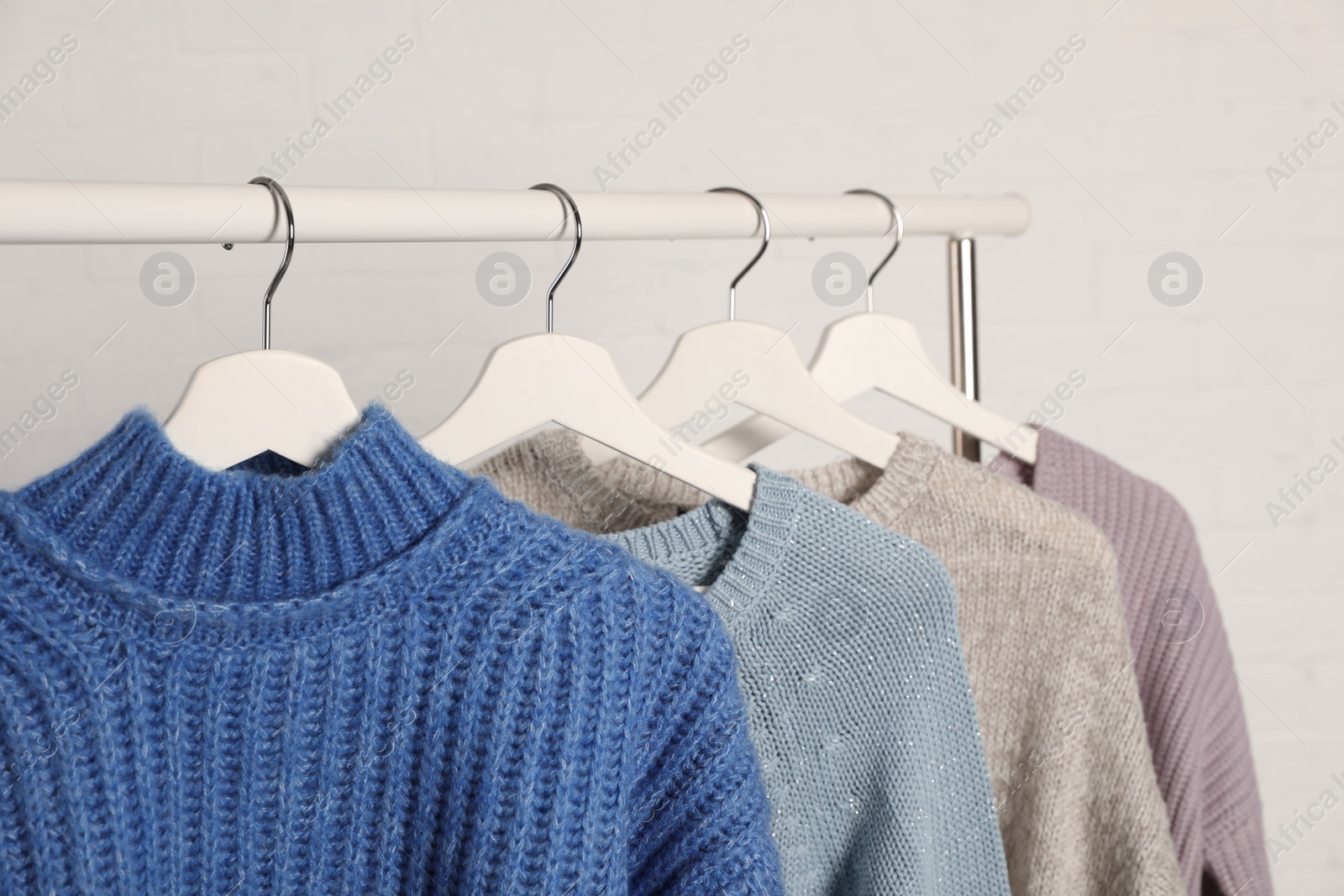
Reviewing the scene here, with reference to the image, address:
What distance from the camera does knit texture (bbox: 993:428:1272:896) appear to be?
0.84m

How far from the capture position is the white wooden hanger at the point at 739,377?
0.73m

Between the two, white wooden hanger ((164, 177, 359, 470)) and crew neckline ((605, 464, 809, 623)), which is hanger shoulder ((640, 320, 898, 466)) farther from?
white wooden hanger ((164, 177, 359, 470))

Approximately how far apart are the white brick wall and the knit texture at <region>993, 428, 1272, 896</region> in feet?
2.39

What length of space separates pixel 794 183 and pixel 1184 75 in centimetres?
57

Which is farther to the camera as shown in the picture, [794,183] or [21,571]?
[794,183]

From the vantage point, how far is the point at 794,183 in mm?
1531

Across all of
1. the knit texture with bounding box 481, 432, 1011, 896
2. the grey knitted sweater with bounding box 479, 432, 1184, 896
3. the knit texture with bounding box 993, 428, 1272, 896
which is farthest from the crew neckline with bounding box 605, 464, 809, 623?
the knit texture with bounding box 993, 428, 1272, 896

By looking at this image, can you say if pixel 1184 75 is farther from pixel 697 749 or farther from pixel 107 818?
pixel 107 818

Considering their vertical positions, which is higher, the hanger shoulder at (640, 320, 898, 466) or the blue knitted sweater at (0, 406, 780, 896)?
the hanger shoulder at (640, 320, 898, 466)

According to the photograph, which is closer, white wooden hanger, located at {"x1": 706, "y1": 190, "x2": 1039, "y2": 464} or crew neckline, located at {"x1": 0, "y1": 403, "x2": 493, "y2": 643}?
crew neckline, located at {"x1": 0, "y1": 403, "x2": 493, "y2": 643}

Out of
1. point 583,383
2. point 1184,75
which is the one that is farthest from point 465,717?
point 1184,75

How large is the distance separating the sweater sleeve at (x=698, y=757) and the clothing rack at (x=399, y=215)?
22 cm

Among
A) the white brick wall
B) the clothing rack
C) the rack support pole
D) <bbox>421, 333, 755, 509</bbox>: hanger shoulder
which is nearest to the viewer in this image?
the clothing rack

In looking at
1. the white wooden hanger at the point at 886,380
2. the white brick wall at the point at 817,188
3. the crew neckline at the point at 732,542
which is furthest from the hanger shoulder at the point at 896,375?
the white brick wall at the point at 817,188
